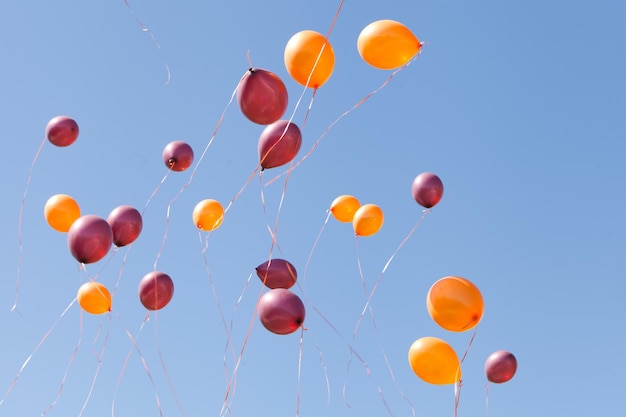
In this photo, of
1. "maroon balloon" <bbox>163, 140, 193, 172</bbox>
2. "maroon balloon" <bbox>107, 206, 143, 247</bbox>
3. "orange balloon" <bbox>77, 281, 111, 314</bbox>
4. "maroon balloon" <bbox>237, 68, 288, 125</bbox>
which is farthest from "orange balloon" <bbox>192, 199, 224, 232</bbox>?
"maroon balloon" <bbox>237, 68, 288, 125</bbox>

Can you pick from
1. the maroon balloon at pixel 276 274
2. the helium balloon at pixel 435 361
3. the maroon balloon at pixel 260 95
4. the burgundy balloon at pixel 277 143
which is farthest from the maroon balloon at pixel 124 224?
the helium balloon at pixel 435 361

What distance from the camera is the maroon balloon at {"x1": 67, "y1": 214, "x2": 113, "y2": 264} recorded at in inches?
216

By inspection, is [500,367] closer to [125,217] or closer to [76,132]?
[125,217]

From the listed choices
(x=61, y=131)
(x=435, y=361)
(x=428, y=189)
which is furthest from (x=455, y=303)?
(x=61, y=131)

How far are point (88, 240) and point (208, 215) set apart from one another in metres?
1.58

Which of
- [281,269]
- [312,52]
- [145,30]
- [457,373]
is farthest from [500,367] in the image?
[145,30]

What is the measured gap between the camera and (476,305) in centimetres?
520

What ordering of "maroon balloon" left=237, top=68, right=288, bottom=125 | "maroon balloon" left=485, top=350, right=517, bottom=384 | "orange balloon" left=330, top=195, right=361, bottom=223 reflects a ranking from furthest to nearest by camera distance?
"orange balloon" left=330, top=195, right=361, bottom=223 → "maroon balloon" left=485, top=350, right=517, bottom=384 → "maroon balloon" left=237, top=68, right=288, bottom=125

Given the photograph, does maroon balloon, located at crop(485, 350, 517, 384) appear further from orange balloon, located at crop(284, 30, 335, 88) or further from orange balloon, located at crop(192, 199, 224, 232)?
orange balloon, located at crop(284, 30, 335, 88)

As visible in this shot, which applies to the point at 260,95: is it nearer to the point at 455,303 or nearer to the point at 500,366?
the point at 455,303

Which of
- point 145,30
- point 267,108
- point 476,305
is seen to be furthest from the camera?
point 145,30

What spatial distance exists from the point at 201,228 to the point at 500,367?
9.52 feet

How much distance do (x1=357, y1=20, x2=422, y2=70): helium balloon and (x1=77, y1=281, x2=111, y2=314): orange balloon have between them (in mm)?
2998

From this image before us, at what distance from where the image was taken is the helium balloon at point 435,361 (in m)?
5.35
